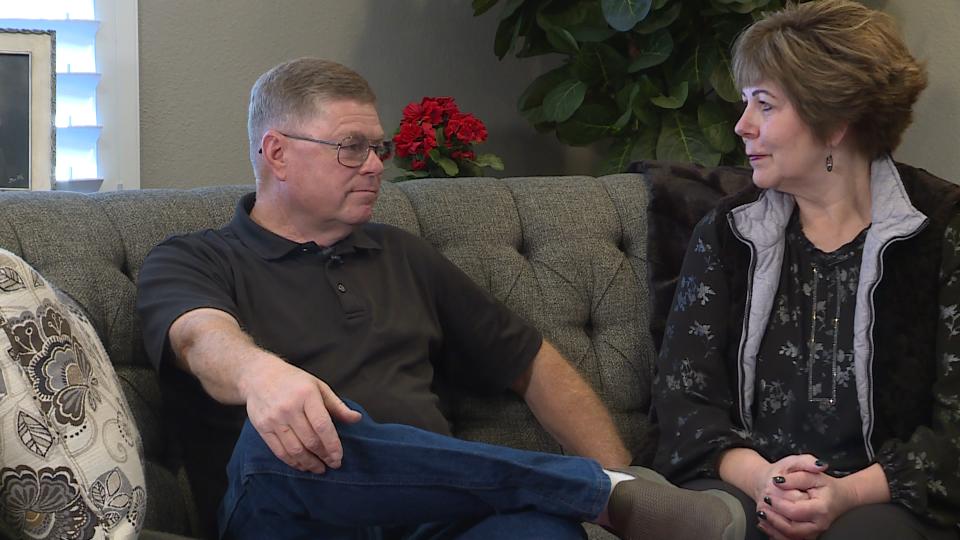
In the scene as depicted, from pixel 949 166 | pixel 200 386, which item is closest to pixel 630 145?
pixel 949 166

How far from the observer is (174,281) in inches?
68.6

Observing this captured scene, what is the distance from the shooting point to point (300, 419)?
1.37 metres

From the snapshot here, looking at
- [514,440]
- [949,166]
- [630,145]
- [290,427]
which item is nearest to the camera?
[290,427]

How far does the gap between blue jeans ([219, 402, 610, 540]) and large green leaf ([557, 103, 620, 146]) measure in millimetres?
1781

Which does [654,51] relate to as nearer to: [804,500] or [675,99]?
[675,99]

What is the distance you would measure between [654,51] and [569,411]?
134cm

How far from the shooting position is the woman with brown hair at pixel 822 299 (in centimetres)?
175

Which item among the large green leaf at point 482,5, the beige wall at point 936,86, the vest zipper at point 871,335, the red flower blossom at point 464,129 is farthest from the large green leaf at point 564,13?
the vest zipper at point 871,335

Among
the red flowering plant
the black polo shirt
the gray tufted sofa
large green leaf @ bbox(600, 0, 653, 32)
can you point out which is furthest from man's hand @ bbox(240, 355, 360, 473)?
large green leaf @ bbox(600, 0, 653, 32)

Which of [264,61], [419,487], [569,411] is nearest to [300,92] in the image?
[569,411]

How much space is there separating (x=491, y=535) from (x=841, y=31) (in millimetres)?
940

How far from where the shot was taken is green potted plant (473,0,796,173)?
2.99m

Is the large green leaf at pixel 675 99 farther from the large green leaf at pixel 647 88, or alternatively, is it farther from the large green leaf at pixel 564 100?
the large green leaf at pixel 564 100

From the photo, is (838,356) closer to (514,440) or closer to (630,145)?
(514,440)
